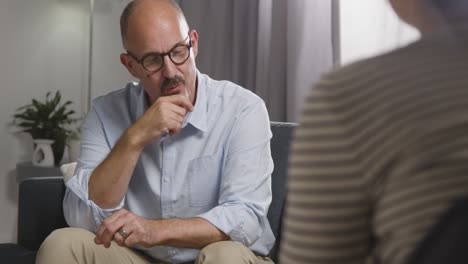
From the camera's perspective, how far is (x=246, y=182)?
59.2 inches

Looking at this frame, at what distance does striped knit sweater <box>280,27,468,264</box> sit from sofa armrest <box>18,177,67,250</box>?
1.39 m

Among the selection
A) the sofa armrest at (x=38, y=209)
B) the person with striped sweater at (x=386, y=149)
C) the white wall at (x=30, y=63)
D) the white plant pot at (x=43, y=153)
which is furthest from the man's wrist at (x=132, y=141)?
the white wall at (x=30, y=63)

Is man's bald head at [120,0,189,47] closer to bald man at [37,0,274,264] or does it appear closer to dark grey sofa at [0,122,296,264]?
bald man at [37,0,274,264]

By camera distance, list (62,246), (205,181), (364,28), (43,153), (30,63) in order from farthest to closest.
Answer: (30,63), (43,153), (364,28), (205,181), (62,246)

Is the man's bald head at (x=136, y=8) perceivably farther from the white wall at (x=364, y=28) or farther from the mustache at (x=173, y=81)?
the white wall at (x=364, y=28)

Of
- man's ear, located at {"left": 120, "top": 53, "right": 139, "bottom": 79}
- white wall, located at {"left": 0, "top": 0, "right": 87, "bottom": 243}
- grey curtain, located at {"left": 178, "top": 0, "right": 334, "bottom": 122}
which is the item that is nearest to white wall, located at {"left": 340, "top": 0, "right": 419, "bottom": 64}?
grey curtain, located at {"left": 178, "top": 0, "right": 334, "bottom": 122}

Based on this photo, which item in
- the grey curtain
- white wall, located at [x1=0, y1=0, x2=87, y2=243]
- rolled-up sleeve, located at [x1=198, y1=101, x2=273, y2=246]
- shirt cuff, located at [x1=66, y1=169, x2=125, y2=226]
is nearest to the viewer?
rolled-up sleeve, located at [x1=198, y1=101, x2=273, y2=246]

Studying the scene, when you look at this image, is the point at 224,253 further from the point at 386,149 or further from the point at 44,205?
the point at 386,149

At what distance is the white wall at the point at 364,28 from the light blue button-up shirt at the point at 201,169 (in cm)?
82

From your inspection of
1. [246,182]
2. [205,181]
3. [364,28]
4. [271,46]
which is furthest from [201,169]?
[271,46]

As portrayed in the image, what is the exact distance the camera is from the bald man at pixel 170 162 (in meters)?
1.48

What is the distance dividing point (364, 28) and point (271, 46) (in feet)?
1.54

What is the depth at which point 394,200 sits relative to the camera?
497mm

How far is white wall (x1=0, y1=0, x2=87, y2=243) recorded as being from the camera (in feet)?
11.9
